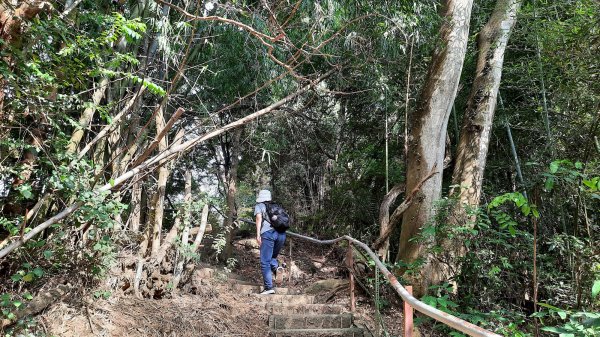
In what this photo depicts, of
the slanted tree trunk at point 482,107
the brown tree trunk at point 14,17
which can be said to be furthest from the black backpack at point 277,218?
the brown tree trunk at point 14,17

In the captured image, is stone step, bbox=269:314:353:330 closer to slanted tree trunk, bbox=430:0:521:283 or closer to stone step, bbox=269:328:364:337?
stone step, bbox=269:328:364:337

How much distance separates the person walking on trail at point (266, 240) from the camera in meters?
5.39

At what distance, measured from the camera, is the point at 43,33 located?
300 cm

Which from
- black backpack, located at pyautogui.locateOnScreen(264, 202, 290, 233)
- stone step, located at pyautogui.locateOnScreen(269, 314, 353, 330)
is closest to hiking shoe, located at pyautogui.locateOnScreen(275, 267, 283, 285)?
A: black backpack, located at pyautogui.locateOnScreen(264, 202, 290, 233)

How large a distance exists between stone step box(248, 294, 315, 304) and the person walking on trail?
207mm

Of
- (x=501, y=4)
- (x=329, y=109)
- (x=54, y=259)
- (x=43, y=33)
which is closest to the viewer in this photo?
(x=43, y=33)

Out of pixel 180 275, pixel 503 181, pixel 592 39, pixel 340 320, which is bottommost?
pixel 340 320

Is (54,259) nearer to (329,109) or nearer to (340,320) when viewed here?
(340,320)

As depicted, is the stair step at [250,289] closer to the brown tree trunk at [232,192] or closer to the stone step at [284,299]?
the stone step at [284,299]

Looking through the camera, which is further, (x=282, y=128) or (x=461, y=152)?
(x=282, y=128)

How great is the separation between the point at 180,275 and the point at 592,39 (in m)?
5.18

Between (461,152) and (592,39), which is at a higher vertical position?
(592,39)

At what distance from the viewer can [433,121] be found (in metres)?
5.31

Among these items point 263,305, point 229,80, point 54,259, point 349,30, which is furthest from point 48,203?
point 349,30
